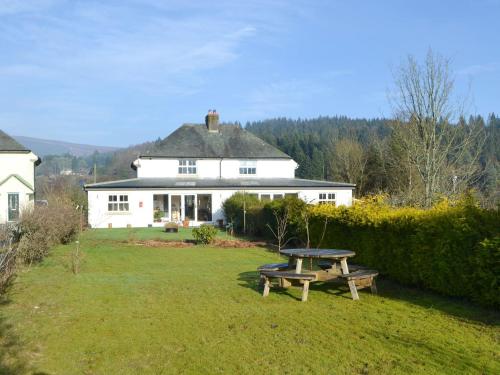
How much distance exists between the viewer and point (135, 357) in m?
6.69

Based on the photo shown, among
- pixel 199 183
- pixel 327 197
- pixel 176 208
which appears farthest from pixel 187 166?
pixel 327 197

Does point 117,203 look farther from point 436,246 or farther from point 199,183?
point 436,246

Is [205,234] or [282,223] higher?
[282,223]

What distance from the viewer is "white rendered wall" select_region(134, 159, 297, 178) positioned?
4081 centimetres

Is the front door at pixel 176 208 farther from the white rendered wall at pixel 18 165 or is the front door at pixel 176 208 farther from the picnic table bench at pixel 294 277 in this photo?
the picnic table bench at pixel 294 277

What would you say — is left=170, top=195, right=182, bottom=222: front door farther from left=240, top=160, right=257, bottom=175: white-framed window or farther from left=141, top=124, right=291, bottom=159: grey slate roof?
left=240, top=160, right=257, bottom=175: white-framed window

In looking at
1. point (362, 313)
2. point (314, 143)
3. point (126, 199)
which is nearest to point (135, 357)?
point (362, 313)

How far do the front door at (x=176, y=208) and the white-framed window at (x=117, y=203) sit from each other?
370cm

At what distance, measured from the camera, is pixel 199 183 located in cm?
3881

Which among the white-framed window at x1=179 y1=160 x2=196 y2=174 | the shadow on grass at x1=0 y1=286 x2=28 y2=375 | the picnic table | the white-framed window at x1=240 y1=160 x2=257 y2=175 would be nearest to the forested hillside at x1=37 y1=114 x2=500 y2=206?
the white-framed window at x1=179 y1=160 x2=196 y2=174

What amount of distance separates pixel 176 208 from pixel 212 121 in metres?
9.13

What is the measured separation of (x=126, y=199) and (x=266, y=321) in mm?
29859

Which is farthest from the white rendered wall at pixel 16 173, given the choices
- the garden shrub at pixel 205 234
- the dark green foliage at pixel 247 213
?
the garden shrub at pixel 205 234

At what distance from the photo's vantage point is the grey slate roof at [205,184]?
36625 mm
